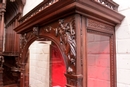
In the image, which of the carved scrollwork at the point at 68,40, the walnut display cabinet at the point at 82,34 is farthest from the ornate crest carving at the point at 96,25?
the carved scrollwork at the point at 68,40

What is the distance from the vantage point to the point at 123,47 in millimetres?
883

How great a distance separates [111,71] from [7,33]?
2.40 m

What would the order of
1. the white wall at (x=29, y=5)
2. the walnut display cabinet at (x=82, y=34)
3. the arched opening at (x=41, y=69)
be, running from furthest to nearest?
the white wall at (x=29, y=5)
the arched opening at (x=41, y=69)
the walnut display cabinet at (x=82, y=34)

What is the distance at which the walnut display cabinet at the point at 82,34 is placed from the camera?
2.04ft

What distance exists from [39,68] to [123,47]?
3.00 ft

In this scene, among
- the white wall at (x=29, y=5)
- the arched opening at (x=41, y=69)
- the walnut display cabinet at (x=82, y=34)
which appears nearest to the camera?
the walnut display cabinet at (x=82, y=34)

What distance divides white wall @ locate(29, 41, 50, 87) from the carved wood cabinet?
0.40m

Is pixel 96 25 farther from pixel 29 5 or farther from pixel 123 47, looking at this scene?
pixel 29 5

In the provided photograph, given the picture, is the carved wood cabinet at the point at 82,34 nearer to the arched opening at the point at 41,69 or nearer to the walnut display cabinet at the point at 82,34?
the walnut display cabinet at the point at 82,34

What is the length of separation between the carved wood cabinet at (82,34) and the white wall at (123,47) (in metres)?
0.03

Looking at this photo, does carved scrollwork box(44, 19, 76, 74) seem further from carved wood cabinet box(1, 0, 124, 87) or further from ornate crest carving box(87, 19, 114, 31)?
ornate crest carving box(87, 19, 114, 31)

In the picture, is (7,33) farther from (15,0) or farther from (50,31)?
(50,31)

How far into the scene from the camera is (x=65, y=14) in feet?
2.21

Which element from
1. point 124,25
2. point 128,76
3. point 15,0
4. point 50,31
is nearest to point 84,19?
point 50,31
